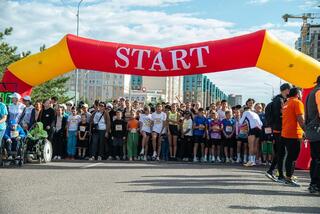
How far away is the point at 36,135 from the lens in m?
12.4

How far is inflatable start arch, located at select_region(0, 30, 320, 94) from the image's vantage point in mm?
12500

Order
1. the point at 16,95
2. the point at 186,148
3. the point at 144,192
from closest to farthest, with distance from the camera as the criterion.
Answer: the point at 144,192 → the point at 16,95 → the point at 186,148

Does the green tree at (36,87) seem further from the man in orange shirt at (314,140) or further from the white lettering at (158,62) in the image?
the man in orange shirt at (314,140)

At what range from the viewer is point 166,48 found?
43.2 ft

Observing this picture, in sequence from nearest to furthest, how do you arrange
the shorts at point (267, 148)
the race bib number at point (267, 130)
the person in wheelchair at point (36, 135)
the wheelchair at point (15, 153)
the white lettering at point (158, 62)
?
the wheelchair at point (15, 153) → the person in wheelchair at point (36, 135) → the white lettering at point (158, 62) → the race bib number at point (267, 130) → the shorts at point (267, 148)

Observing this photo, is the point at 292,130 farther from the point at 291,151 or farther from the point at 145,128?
the point at 145,128

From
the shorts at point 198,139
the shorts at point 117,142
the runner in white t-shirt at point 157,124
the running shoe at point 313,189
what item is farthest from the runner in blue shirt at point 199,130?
the running shoe at point 313,189

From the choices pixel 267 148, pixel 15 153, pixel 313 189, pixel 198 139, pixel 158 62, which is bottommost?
pixel 313 189

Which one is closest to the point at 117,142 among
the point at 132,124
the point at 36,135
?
the point at 132,124

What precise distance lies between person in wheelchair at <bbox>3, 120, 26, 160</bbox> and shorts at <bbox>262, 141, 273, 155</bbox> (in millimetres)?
7094

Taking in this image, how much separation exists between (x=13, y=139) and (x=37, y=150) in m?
0.87

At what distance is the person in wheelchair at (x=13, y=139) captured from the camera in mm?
11729

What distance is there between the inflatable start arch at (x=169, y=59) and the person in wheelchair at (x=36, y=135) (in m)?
1.64

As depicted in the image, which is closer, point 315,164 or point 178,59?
point 315,164
